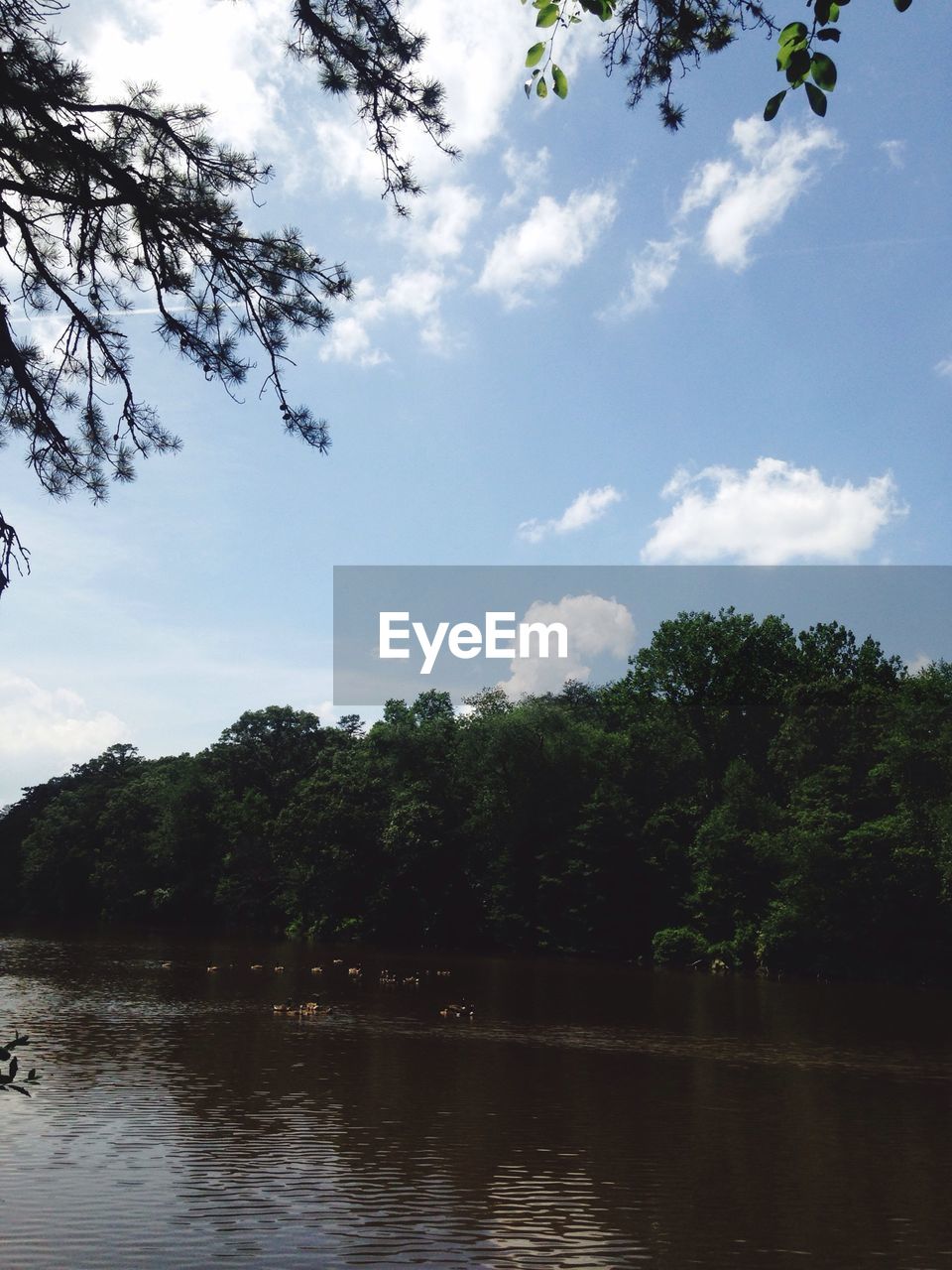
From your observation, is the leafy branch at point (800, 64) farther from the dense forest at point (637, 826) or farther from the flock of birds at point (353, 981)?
the dense forest at point (637, 826)

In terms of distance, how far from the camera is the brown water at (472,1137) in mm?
11531

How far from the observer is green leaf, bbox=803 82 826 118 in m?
4.30

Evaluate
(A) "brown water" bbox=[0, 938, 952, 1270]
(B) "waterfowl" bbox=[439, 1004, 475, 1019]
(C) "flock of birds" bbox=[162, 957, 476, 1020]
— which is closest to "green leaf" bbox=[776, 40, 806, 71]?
(A) "brown water" bbox=[0, 938, 952, 1270]

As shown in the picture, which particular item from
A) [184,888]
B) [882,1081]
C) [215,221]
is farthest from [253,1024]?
[184,888]

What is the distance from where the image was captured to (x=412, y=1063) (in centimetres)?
2242

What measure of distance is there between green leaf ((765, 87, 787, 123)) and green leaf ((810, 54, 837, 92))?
Result: 0.50 feet

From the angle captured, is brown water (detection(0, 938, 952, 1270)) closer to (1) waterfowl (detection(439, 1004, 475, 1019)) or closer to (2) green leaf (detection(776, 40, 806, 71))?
(1) waterfowl (detection(439, 1004, 475, 1019))

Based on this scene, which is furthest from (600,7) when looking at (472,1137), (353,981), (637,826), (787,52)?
(637,826)

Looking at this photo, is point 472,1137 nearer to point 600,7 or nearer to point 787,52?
point 600,7

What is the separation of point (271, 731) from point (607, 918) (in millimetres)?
38295

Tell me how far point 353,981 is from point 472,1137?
23.8m

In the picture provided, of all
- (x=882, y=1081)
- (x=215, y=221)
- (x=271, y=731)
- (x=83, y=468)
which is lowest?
(x=882, y=1081)

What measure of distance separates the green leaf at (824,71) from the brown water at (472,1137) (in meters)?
10.3

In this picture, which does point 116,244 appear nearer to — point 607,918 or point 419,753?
point 607,918
